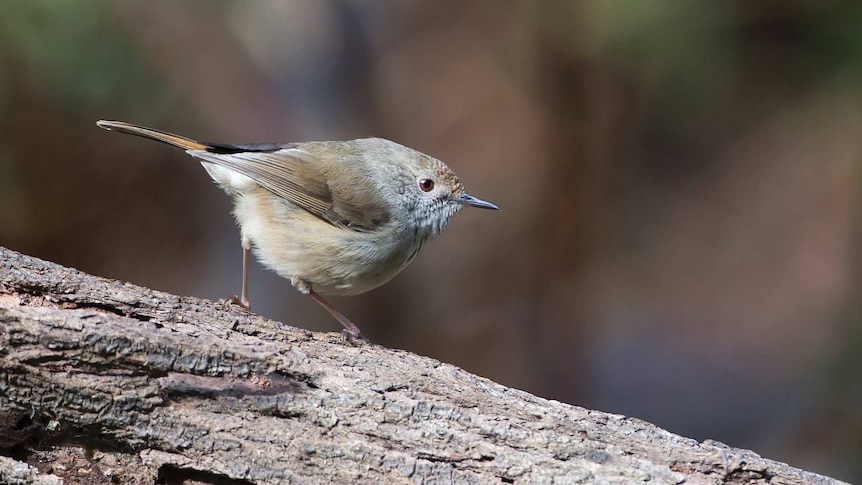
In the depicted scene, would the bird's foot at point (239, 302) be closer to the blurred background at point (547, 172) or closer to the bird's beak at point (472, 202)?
the bird's beak at point (472, 202)

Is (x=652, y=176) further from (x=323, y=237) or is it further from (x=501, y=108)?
(x=323, y=237)

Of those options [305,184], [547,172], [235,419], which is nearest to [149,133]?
[305,184]

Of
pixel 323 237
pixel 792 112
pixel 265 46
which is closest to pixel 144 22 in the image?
pixel 265 46

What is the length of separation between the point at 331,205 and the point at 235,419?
2034 millimetres

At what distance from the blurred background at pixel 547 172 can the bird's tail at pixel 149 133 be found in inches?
86.7

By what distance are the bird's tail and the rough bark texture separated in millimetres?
1315

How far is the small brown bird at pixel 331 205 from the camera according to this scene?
4535 millimetres

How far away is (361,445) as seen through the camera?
9.48 ft

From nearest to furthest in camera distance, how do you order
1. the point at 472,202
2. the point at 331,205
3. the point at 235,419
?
the point at 235,419 < the point at 331,205 < the point at 472,202

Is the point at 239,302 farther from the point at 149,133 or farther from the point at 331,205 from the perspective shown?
the point at 149,133

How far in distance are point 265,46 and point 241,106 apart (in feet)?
2.21

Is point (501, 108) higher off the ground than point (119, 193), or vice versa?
point (501, 108)

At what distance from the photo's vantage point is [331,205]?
15.5 feet

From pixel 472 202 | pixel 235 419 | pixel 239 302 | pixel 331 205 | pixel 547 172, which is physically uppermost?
pixel 547 172
